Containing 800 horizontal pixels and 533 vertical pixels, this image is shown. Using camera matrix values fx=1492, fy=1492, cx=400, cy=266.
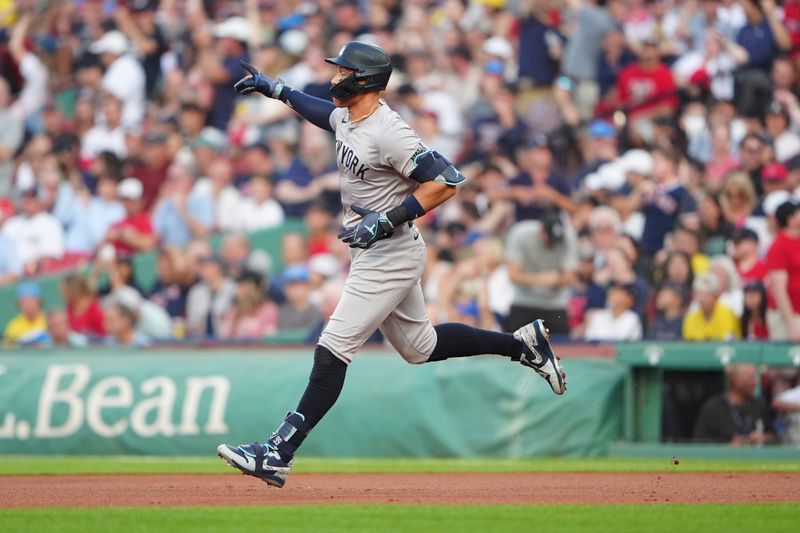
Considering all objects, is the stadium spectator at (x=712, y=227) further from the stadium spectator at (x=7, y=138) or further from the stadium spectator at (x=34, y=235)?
the stadium spectator at (x=7, y=138)

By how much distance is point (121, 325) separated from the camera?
15.2 m

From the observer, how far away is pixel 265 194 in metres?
17.6

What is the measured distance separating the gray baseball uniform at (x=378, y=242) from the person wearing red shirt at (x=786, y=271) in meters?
4.77

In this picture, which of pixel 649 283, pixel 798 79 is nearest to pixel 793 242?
pixel 649 283

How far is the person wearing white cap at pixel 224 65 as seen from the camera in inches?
770

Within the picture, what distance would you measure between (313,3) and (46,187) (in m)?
4.32

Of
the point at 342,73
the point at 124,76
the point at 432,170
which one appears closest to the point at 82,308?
the point at 124,76

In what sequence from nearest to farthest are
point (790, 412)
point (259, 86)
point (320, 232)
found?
point (259, 86)
point (790, 412)
point (320, 232)

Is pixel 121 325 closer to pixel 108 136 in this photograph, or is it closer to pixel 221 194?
pixel 221 194

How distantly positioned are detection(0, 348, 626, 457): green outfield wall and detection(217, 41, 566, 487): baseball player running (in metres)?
3.93

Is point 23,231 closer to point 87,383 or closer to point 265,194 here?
point 265,194

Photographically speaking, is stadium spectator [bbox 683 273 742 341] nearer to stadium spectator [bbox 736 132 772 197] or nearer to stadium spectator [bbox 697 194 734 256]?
stadium spectator [bbox 697 194 734 256]

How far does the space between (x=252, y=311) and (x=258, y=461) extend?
722 centimetres

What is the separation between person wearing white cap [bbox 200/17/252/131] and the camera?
19.6 metres
